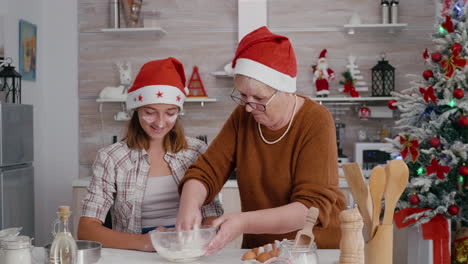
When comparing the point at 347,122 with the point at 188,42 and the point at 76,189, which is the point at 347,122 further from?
the point at 76,189

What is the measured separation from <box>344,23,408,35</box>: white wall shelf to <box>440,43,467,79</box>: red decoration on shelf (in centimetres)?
184

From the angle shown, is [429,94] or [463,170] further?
[429,94]

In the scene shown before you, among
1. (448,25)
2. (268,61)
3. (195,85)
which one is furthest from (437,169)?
(195,85)

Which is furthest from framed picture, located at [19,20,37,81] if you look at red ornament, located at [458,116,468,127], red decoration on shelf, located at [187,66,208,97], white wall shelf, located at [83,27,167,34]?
red ornament, located at [458,116,468,127]

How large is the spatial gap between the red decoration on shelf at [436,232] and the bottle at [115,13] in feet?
9.46

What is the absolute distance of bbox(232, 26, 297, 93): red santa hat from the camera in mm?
1839

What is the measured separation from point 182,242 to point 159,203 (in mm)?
547

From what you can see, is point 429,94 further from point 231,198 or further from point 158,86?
point 231,198

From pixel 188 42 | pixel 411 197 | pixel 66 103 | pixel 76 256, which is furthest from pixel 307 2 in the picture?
pixel 76 256

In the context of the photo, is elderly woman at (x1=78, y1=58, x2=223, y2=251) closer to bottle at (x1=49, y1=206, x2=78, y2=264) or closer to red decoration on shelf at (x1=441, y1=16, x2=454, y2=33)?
bottle at (x1=49, y1=206, x2=78, y2=264)

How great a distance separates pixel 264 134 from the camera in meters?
1.95

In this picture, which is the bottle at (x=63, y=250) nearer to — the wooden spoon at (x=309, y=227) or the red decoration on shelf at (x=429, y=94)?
the wooden spoon at (x=309, y=227)

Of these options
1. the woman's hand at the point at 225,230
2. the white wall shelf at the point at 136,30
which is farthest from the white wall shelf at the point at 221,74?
the woman's hand at the point at 225,230

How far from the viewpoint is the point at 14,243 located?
57.6 inches
